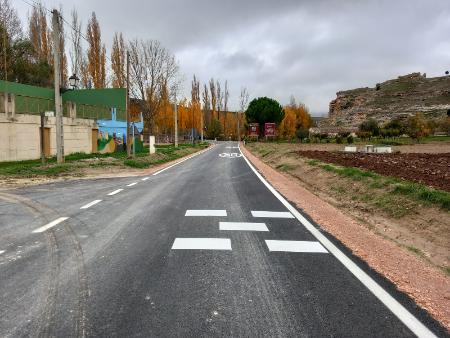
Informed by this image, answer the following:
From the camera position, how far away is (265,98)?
268ft

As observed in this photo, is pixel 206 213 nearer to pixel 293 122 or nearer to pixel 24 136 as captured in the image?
pixel 24 136

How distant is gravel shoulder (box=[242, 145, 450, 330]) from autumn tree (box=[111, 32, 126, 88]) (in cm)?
4558

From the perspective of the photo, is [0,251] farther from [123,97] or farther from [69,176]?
[123,97]

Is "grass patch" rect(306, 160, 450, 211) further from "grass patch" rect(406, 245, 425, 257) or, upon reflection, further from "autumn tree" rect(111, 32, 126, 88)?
"autumn tree" rect(111, 32, 126, 88)

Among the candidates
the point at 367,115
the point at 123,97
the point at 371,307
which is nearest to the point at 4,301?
the point at 371,307

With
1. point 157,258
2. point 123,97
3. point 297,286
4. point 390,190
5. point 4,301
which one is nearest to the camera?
point 4,301

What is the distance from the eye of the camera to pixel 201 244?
5.86 m

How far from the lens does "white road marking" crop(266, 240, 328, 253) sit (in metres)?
5.71

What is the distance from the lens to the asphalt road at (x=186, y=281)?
10.9 ft

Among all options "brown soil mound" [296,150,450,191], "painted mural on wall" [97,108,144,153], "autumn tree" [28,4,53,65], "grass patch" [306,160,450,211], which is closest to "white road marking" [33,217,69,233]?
"grass patch" [306,160,450,211]

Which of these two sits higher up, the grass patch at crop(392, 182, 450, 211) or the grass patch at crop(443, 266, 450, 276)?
the grass patch at crop(392, 182, 450, 211)

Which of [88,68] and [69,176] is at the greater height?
[88,68]

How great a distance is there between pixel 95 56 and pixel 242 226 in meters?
48.4

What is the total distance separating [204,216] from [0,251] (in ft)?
12.0
